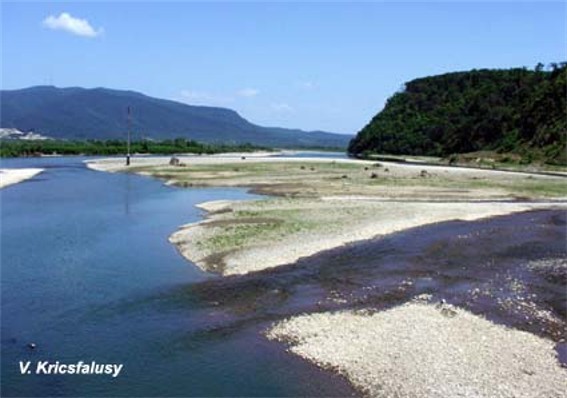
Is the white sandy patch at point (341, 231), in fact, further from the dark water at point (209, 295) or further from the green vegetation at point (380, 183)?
the green vegetation at point (380, 183)

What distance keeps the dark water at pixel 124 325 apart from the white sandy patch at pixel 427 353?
36.0 inches

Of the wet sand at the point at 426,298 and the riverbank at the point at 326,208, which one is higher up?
the riverbank at the point at 326,208

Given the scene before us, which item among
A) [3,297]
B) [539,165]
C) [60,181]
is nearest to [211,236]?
[3,297]

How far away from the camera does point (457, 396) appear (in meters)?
15.2

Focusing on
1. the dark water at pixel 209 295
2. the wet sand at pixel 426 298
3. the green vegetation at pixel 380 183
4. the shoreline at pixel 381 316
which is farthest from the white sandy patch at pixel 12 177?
the wet sand at pixel 426 298

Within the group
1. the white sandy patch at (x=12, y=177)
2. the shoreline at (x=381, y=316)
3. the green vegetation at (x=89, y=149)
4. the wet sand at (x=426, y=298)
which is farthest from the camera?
the green vegetation at (x=89, y=149)

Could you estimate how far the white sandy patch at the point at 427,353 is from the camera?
1583 cm

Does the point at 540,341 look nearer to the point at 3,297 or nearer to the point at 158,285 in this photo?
the point at 158,285

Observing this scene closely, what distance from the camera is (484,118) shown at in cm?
13775

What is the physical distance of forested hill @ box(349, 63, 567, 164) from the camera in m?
108

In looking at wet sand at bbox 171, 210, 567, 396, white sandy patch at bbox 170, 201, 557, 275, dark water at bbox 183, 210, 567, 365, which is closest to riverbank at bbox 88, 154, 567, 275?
white sandy patch at bbox 170, 201, 557, 275

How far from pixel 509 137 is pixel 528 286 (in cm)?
10069

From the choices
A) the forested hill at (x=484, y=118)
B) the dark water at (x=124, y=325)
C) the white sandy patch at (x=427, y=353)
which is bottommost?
the dark water at (x=124, y=325)

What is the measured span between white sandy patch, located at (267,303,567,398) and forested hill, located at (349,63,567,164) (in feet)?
266
